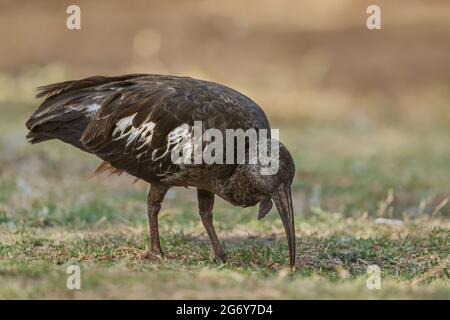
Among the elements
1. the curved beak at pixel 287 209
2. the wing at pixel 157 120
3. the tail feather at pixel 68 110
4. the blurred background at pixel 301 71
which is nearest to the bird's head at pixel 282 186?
the curved beak at pixel 287 209

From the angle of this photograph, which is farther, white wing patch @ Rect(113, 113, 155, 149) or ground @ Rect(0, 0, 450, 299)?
white wing patch @ Rect(113, 113, 155, 149)

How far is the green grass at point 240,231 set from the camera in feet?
20.6

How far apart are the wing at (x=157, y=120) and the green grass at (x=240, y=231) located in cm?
76

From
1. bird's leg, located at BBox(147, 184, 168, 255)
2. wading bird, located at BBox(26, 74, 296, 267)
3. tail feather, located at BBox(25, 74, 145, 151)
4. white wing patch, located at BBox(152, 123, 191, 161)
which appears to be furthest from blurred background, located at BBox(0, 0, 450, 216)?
white wing patch, located at BBox(152, 123, 191, 161)

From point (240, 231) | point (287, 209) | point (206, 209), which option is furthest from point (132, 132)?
point (240, 231)

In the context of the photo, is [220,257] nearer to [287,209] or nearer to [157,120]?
[287,209]

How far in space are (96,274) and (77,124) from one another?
1971mm

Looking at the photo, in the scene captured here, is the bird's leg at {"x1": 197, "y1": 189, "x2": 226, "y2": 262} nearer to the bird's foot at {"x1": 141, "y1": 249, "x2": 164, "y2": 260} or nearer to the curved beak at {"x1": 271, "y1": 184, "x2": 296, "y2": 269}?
the bird's foot at {"x1": 141, "y1": 249, "x2": 164, "y2": 260}

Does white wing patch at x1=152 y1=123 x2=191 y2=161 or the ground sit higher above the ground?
white wing patch at x1=152 y1=123 x2=191 y2=161

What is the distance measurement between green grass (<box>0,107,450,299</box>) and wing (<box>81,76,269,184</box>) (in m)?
0.76

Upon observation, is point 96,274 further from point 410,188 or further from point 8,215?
point 410,188

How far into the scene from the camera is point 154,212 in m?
7.97

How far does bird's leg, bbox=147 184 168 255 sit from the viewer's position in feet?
25.7

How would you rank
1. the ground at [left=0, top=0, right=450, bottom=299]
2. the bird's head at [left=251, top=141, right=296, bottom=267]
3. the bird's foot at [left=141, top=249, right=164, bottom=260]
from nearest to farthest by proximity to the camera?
the ground at [left=0, top=0, right=450, bottom=299] → the bird's head at [left=251, top=141, right=296, bottom=267] → the bird's foot at [left=141, top=249, right=164, bottom=260]
